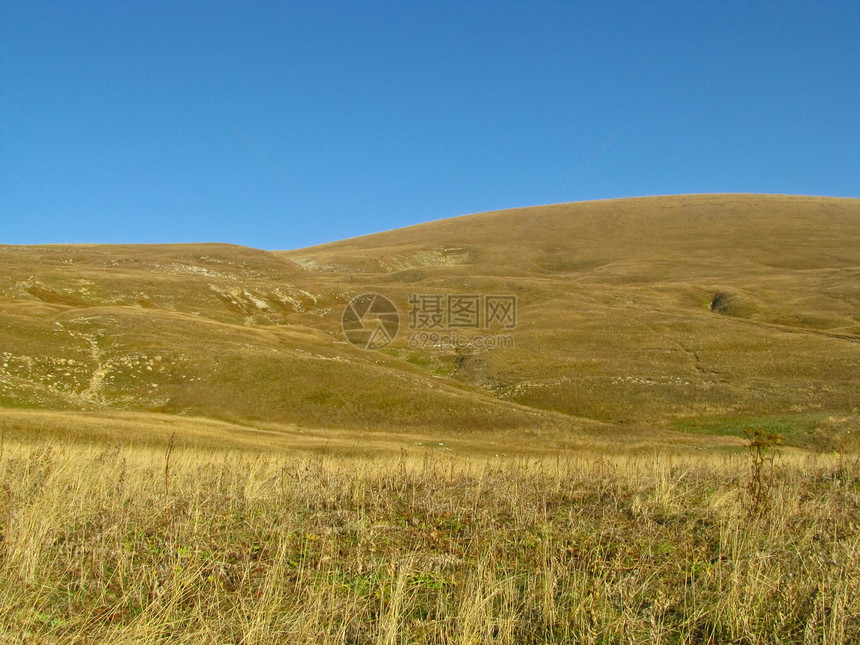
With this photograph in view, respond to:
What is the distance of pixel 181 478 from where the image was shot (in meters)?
9.02

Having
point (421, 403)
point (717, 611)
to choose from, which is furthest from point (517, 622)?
point (421, 403)

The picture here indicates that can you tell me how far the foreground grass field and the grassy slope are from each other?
2753 cm

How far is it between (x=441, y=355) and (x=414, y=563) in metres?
55.3

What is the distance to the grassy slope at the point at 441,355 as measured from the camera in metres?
38.8

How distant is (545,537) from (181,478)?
5.74m

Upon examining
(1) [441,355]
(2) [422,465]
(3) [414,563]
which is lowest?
(1) [441,355]

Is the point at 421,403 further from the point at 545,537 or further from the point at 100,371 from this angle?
the point at 545,537

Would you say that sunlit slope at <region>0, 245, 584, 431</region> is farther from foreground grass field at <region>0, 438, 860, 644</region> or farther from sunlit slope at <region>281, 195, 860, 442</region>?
foreground grass field at <region>0, 438, 860, 644</region>

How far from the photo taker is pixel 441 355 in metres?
60.9

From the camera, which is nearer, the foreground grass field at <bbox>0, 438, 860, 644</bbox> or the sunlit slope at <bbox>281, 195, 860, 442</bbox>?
the foreground grass field at <bbox>0, 438, 860, 644</bbox>

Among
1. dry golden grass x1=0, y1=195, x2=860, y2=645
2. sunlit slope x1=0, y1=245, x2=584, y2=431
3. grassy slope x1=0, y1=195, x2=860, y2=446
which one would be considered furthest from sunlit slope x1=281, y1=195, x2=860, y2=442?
sunlit slope x1=0, y1=245, x2=584, y2=431

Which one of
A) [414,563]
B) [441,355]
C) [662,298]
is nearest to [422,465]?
[414,563]

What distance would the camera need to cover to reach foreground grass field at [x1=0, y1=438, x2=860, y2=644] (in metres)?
4.46

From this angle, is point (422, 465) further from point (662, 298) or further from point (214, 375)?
point (662, 298)
